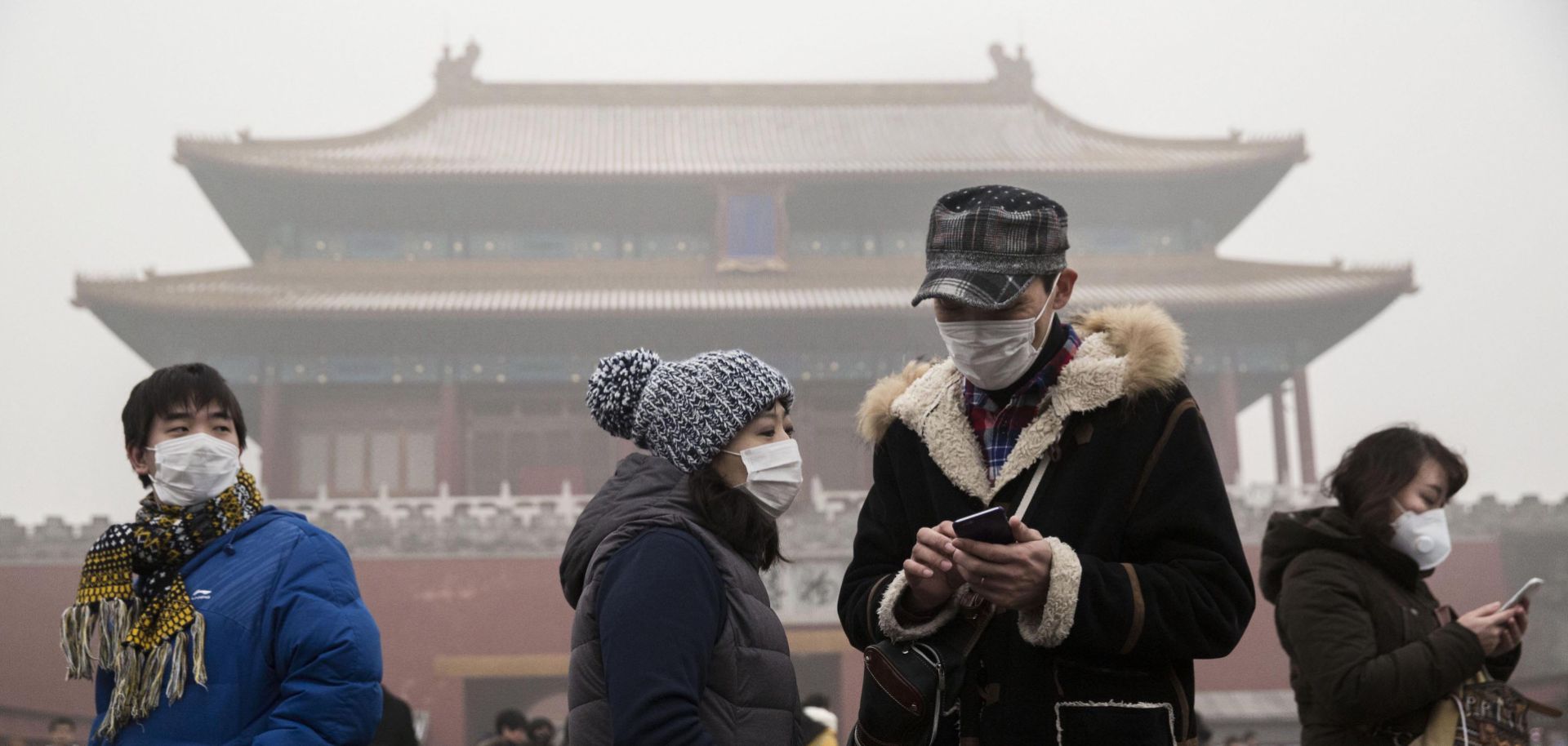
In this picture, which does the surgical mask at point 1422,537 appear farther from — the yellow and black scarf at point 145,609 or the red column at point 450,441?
the red column at point 450,441

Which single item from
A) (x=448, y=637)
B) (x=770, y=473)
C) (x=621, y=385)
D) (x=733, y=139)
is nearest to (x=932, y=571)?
(x=770, y=473)

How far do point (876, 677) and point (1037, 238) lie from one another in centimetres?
56

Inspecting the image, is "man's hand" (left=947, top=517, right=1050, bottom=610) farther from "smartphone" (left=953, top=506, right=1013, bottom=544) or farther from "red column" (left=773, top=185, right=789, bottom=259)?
"red column" (left=773, top=185, right=789, bottom=259)

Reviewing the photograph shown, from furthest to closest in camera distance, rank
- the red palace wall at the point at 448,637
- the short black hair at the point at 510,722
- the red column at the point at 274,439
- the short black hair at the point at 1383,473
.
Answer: the red column at the point at 274,439 < the red palace wall at the point at 448,637 < the short black hair at the point at 510,722 < the short black hair at the point at 1383,473

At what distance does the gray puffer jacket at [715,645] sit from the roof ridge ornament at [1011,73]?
54.7 feet

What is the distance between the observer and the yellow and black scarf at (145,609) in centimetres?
209

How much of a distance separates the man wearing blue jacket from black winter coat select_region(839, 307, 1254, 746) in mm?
826

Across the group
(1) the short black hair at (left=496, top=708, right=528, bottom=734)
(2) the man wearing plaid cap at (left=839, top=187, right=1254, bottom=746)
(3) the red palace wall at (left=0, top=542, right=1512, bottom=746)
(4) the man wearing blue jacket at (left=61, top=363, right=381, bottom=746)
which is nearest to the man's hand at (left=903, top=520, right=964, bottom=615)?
(2) the man wearing plaid cap at (left=839, top=187, right=1254, bottom=746)

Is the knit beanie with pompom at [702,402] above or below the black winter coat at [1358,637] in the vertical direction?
above

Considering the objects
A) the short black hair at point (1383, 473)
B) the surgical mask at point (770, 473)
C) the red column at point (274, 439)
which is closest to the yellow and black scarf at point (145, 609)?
the surgical mask at point (770, 473)

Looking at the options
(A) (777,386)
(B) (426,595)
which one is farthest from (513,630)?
(A) (777,386)

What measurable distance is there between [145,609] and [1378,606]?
1927 mm

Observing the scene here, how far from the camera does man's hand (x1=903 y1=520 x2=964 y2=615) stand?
5.24ft

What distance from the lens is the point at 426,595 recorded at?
1259 centimetres
